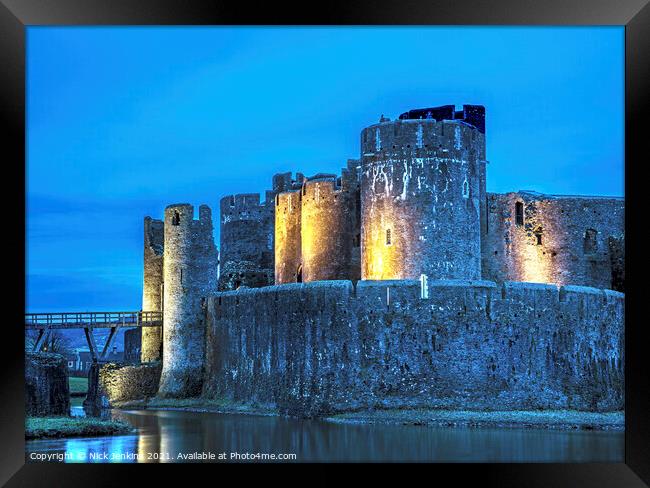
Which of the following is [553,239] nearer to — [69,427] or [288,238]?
[288,238]

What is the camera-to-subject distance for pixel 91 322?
45219 millimetres

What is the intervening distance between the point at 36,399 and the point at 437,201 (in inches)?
456

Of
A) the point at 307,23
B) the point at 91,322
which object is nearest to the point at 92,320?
the point at 91,322

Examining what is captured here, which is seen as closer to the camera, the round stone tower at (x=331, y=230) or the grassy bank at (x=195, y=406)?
the grassy bank at (x=195, y=406)

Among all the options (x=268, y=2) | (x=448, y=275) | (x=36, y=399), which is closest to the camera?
(x=268, y=2)

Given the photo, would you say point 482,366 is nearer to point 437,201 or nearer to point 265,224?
point 437,201

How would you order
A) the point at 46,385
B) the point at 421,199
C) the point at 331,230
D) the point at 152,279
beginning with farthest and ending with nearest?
the point at 152,279, the point at 331,230, the point at 421,199, the point at 46,385

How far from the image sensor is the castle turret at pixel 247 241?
4925cm

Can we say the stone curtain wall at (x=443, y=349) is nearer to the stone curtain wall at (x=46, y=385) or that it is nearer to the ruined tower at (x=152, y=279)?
the stone curtain wall at (x=46, y=385)

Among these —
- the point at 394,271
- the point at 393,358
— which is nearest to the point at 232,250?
the point at 394,271

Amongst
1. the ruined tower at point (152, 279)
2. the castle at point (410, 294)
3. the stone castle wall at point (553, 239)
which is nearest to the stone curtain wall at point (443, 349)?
the castle at point (410, 294)

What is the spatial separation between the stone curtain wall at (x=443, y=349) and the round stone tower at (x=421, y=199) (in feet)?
8.53

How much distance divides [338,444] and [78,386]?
26.6 meters
